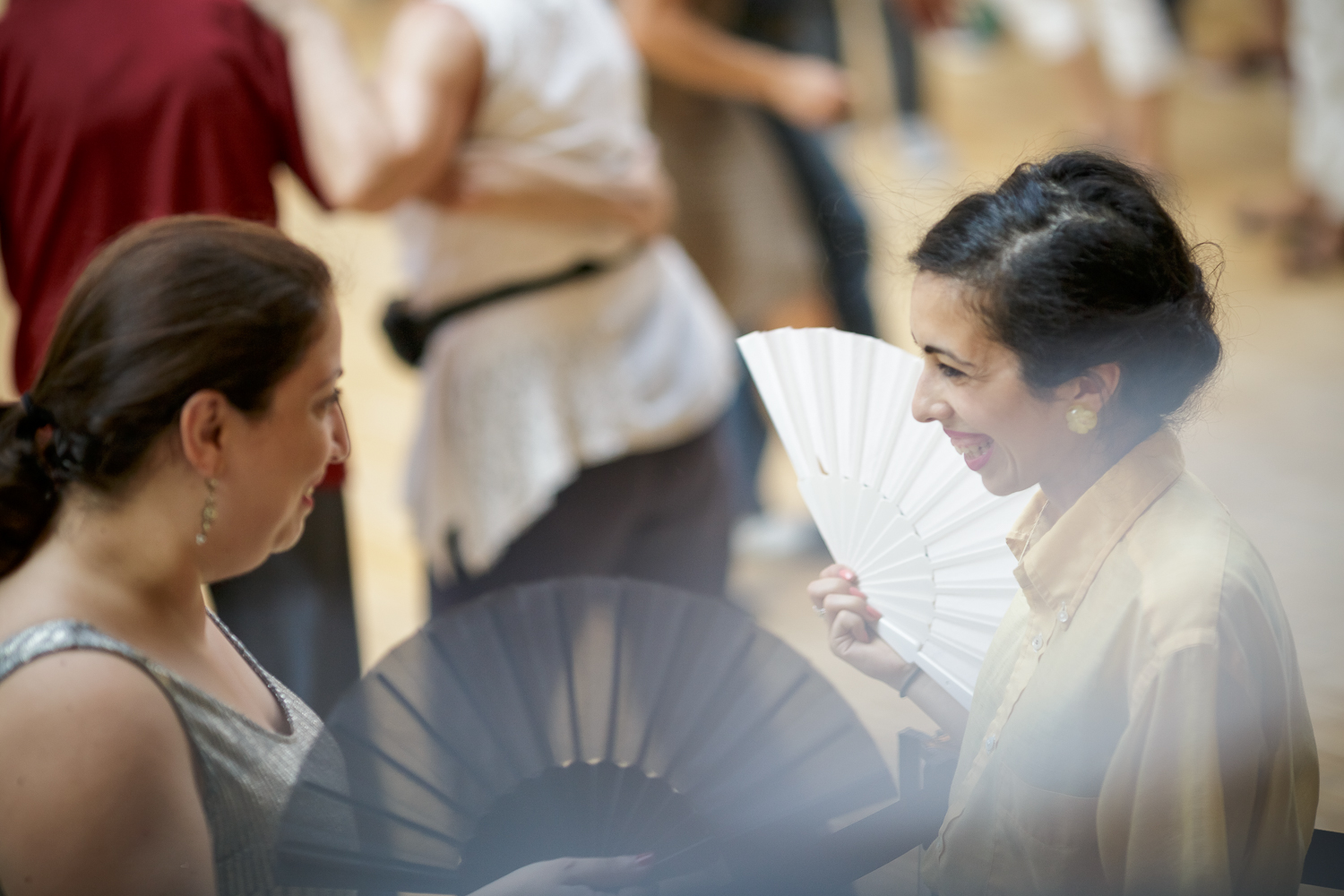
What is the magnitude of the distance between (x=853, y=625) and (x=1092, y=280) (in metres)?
0.32

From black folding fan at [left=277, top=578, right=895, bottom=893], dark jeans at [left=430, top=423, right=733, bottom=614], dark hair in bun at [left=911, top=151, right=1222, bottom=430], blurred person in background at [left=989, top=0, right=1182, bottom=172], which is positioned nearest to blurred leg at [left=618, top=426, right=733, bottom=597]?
dark jeans at [left=430, top=423, right=733, bottom=614]

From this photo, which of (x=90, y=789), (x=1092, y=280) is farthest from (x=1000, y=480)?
(x=90, y=789)

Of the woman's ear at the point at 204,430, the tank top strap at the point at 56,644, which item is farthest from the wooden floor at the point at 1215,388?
the tank top strap at the point at 56,644

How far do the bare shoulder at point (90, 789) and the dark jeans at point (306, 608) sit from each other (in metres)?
0.55

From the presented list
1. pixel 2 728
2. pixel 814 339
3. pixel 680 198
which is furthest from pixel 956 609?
pixel 680 198

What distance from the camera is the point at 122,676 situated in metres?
0.84

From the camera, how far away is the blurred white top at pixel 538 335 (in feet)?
5.24

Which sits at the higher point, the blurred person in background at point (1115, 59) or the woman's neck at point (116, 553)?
the woman's neck at point (116, 553)

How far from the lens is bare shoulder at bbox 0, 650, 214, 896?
0.80 metres

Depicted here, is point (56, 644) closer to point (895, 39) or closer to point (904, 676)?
point (904, 676)

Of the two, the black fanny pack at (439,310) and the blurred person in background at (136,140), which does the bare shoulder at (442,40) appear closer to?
the blurred person in background at (136,140)

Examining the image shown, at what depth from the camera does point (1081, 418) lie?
2.44 ft

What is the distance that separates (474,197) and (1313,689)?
1.05 meters

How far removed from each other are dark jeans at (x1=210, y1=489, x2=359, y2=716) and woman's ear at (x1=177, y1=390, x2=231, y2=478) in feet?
1.83
